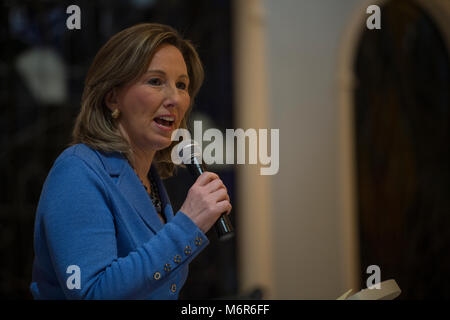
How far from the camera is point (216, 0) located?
4070 millimetres

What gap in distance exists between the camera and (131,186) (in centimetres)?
129

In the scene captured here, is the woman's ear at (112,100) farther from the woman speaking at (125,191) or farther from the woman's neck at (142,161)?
the woman's neck at (142,161)

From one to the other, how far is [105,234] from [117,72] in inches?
14.3

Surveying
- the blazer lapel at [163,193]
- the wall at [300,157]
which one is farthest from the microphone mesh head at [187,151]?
the wall at [300,157]

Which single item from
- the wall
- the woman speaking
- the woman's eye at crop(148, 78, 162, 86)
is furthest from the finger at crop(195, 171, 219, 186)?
the wall

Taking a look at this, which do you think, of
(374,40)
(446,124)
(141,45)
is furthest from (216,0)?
(141,45)

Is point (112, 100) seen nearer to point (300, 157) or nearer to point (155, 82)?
point (155, 82)

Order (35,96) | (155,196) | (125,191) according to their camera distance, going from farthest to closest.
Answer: (35,96) < (155,196) < (125,191)

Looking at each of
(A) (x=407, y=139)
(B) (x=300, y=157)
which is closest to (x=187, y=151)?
(B) (x=300, y=157)

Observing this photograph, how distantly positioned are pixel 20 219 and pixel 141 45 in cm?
268

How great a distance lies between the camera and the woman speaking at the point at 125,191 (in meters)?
1.14

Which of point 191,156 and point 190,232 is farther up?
point 191,156

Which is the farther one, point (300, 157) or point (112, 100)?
point (300, 157)
